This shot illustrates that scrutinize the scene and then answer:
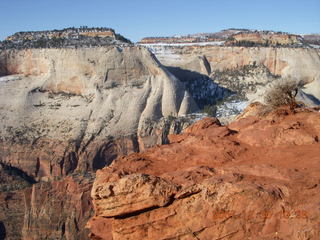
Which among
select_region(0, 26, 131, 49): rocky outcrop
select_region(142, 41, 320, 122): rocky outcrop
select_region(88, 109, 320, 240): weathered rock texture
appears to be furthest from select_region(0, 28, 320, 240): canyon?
select_region(0, 26, 131, 49): rocky outcrop

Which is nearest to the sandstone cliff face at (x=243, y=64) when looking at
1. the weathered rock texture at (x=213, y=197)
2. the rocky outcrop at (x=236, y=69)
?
the rocky outcrop at (x=236, y=69)

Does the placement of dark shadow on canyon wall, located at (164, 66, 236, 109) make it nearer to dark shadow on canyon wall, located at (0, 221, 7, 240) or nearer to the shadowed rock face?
the shadowed rock face

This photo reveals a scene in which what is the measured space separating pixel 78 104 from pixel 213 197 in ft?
162

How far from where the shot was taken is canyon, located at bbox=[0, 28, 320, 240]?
12688 millimetres

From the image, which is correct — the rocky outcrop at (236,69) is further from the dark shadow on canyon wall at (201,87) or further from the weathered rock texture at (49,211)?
the weathered rock texture at (49,211)

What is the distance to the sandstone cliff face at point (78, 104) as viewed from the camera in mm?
55500

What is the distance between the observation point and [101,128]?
5825cm

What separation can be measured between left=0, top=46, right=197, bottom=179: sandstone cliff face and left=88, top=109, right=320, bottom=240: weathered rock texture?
4041cm

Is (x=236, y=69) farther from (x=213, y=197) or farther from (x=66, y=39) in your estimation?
(x=213, y=197)

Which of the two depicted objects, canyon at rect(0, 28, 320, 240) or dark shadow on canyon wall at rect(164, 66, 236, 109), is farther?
dark shadow on canyon wall at rect(164, 66, 236, 109)

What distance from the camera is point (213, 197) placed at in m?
12.6

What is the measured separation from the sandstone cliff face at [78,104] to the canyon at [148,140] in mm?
112

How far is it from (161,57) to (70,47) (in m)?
14.2

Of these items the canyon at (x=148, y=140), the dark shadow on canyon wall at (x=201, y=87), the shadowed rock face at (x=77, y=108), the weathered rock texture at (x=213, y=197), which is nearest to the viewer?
the weathered rock texture at (x=213, y=197)
